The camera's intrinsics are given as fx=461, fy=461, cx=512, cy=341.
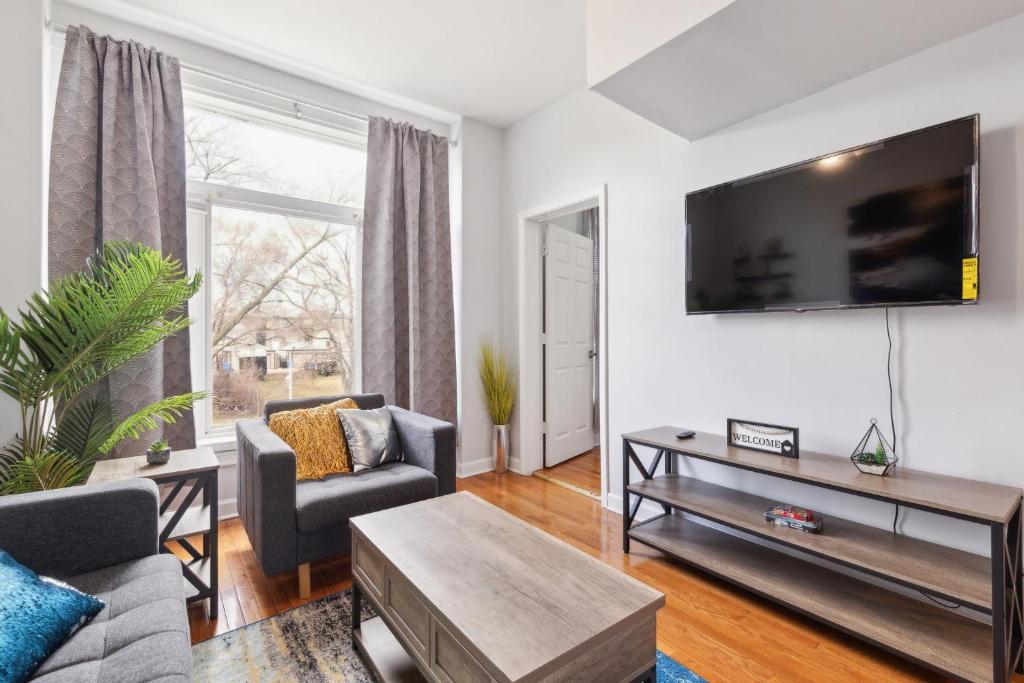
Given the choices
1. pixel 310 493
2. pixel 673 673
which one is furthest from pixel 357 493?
pixel 673 673

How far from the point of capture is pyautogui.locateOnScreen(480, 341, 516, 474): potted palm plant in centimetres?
380

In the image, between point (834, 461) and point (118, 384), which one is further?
point (118, 384)

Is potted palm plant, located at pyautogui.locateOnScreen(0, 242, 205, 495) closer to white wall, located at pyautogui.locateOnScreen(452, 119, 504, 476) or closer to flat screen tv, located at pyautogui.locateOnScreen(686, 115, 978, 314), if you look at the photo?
white wall, located at pyautogui.locateOnScreen(452, 119, 504, 476)

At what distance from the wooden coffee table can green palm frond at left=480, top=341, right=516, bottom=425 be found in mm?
2107

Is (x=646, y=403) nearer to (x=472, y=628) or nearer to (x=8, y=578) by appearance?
(x=472, y=628)

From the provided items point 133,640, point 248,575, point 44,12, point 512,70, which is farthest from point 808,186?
point 44,12

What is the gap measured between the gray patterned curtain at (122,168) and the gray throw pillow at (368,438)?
0.96 metres

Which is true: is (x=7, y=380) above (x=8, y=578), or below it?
above

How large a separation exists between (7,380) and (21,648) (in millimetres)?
1321

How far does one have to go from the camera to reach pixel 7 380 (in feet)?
5.86

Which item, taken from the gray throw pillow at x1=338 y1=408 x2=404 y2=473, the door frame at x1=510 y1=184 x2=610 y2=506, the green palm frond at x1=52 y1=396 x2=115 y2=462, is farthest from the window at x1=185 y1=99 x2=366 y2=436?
the door frame at x1=510 y1=184 x2=610 y2=506

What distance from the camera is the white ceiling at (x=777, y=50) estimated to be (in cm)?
158

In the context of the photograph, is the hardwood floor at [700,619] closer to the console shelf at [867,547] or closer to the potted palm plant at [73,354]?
the console shelf at [867,547]

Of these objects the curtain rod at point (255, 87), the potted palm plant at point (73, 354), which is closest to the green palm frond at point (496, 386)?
the curtain rod at point (255, 87)
